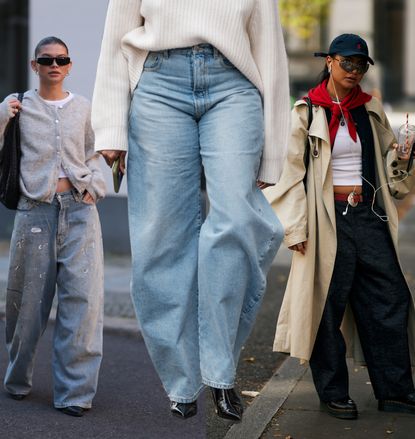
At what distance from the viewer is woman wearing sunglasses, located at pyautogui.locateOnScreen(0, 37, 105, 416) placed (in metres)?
5.60

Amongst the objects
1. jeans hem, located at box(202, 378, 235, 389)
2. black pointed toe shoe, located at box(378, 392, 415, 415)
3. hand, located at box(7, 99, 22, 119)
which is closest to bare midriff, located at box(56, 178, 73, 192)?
hand, located at box(7, 99, 22, 119)

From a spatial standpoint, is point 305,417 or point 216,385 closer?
point 216,385

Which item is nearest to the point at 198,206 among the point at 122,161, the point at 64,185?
the point at 122,161

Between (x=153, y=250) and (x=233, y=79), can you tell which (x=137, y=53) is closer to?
(x=233, y=79)

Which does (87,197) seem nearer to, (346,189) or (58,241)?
(58,241)

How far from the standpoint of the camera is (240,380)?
6547 millimetres

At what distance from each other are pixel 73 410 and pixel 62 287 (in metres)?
0.63

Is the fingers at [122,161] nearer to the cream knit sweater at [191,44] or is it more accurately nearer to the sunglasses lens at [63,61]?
the cream knit sweater at [191,44]

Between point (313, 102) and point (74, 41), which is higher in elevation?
point (74, 41)

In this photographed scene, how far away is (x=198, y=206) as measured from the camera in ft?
13.9

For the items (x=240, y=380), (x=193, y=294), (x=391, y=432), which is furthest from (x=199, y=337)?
(x=240, y=380)

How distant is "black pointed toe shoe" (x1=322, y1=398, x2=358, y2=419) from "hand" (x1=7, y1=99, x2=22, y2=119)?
2155 millimetres

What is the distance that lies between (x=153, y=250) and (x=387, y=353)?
2092 millimetres

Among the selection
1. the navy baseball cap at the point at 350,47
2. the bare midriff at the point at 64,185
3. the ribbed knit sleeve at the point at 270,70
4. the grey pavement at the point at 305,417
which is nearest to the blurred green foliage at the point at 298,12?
the grey pavement at the point at 305,417
